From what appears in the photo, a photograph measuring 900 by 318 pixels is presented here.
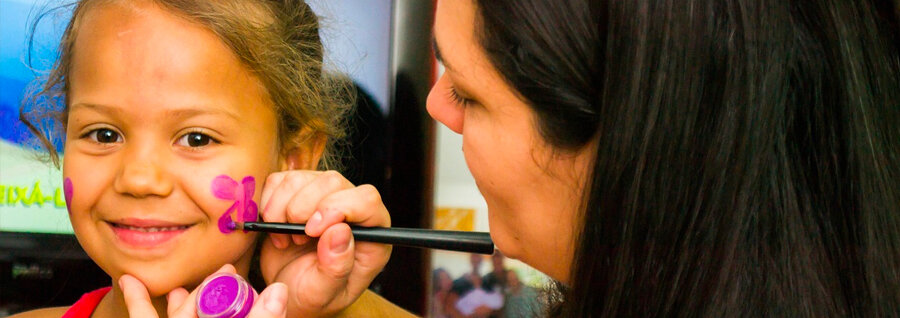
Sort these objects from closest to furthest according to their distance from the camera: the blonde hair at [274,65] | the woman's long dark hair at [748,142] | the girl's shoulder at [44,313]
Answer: the woman's long dark hair at [748,142] < the blonde hair at [274,65] < the girl's shoulder at [44,313]

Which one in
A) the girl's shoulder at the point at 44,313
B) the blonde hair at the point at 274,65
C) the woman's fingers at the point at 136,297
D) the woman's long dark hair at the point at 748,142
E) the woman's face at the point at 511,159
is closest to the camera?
the woman's long dark hair at the point at 748,142

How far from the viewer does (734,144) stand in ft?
1.71

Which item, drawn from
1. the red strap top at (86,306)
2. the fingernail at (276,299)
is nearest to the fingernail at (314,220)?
the fingernail at (276,299)

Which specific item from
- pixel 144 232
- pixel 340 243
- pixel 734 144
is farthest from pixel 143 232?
pixel 734 144

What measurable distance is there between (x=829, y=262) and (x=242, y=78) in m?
0.61

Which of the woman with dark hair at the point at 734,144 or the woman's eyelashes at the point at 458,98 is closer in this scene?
the woman with dark hair at the point at 734,144

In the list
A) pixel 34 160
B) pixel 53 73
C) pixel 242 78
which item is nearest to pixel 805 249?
pixel 242 78

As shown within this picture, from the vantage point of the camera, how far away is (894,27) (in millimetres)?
540

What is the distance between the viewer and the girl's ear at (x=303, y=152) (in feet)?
3.12

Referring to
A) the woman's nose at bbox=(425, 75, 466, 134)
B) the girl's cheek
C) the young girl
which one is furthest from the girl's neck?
the woman's nose at bbox=(425, 75, 466, 134)

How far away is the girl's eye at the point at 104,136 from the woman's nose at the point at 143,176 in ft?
0.10

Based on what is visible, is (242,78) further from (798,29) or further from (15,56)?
(798,29)

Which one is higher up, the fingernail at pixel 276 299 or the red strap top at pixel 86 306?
the fingernail at pixel 276 299

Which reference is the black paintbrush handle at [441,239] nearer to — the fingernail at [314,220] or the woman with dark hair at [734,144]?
the fingernail at [314,220]
